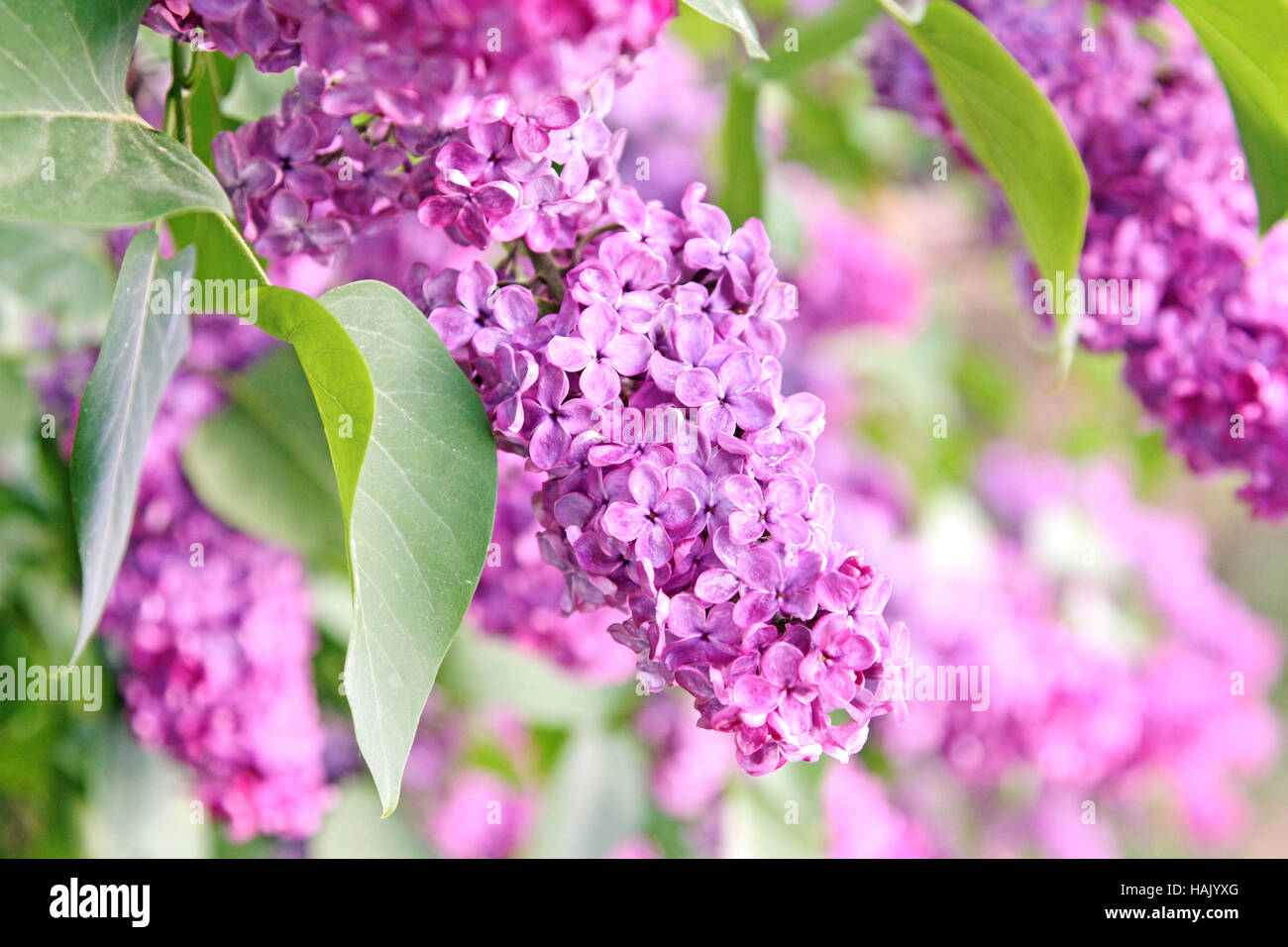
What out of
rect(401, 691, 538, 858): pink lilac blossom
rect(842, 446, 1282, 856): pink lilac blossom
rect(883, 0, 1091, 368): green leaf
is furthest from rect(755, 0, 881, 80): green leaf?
rect(401, 691, 538, 858): pink lilac blossom

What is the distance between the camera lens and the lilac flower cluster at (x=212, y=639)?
77cm

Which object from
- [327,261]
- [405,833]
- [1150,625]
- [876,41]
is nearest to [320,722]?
[405,833]

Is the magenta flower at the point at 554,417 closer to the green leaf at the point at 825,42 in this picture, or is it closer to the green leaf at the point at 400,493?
the green leaf at the point at 400,493

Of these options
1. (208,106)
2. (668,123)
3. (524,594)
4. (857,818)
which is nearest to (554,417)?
(208,106)

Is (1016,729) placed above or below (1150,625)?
above

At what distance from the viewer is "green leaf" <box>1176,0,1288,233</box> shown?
0.54 meters

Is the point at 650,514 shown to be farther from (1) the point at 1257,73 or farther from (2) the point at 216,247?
(1) the point at 1257,73

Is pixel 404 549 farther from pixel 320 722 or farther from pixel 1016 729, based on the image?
pixel 1016 729

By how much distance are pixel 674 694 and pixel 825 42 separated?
693mm

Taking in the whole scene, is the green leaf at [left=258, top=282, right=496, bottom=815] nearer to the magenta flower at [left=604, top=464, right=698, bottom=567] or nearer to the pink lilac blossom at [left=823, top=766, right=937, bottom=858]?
the magenta flower at [left=604, top=464, right=698, bottom=567]

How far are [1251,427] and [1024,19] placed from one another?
309 millimetres

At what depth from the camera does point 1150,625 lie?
64.1 inches

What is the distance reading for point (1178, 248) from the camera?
0.69 m

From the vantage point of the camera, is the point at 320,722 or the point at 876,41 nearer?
the point at 876,41
